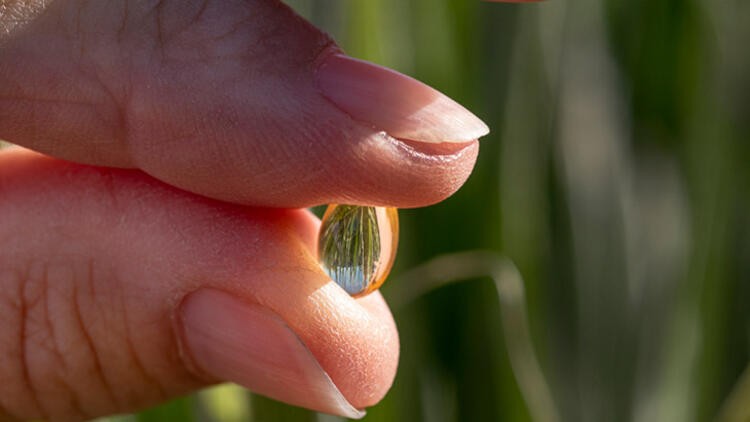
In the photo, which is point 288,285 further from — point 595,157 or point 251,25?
point 595,157

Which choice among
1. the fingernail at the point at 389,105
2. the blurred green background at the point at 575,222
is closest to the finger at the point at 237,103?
the fingernail at the point at 389,105

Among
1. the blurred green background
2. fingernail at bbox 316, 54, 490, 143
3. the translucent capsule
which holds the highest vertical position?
fingernail at bbox 316, 54, 490, 143

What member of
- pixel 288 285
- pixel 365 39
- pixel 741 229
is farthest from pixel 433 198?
pixel 741 229

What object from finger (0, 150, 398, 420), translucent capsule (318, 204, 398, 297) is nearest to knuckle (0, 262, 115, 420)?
finger (0, 150, 398, 420)

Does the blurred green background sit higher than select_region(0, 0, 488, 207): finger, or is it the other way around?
select_region(0, 0, 488, 207): finger

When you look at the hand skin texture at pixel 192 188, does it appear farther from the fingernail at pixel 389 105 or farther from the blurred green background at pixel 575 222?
the blurred green background at pixel 575 222

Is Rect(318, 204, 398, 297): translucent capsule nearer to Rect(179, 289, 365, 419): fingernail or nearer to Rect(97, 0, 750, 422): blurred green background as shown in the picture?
Rect(179, 289, 365, 419): fingernail
